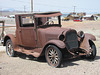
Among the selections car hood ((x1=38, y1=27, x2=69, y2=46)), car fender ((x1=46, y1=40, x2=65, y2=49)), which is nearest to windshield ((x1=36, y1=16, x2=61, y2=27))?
car hood ((x1=38, y1=27, x2=69, y2=46))

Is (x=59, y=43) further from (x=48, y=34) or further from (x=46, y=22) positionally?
(x=46, y=22)

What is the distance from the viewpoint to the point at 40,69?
575 centimetres

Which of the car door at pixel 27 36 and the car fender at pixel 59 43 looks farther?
the car door at pixel 27 36

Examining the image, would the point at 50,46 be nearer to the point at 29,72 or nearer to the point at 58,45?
the point at 58,45

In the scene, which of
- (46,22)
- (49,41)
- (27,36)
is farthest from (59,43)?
(27,36)

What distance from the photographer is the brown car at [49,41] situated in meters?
6.04

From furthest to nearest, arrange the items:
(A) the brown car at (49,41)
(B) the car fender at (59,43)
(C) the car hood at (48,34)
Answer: (C) the car hood at (48,34), (A) the brown car at (49,41), (B) the car fender at (59,43)

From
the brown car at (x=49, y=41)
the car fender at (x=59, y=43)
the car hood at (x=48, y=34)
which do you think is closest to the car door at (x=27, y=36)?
the brown car at (x=49, y=41)

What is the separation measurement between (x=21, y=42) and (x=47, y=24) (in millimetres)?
1362

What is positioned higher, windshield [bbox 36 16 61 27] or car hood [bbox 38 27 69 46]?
windshield [bbox 36 16 61 27]

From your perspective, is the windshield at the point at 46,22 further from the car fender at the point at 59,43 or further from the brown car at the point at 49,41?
the car fender at the point at 59,43

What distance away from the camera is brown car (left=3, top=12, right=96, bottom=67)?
6.04 meters

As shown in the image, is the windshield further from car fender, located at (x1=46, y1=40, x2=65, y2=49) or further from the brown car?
car fender, located at (x1=46, y1=40, x2=65, y2=49)

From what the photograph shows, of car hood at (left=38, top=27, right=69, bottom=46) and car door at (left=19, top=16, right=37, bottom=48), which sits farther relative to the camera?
car door at (left=19, top=16, right=37, bottom=48)
